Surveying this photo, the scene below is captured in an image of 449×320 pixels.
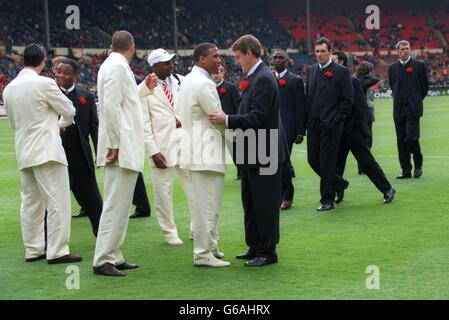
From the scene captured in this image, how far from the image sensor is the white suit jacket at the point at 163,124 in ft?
30.3

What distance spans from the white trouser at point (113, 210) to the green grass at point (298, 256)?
0.84 ft

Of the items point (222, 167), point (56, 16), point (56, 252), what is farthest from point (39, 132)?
point (56, 16)

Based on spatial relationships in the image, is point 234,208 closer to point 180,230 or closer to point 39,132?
point 180,230

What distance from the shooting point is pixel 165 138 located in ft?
30.3

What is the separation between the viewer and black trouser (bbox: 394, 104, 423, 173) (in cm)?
1427

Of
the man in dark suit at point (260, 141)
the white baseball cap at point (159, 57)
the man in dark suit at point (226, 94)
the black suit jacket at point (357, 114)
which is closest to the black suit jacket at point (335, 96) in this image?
the black suit jacket at point (357, 114)

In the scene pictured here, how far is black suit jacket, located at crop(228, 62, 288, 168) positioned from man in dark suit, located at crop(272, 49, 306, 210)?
11.3 feet

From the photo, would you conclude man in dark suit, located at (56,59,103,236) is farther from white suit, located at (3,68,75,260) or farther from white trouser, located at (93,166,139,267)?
white trouser, located at (93,166,139,267)

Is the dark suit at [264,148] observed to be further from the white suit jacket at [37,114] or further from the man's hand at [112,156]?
the white suit jacket at [37,114]

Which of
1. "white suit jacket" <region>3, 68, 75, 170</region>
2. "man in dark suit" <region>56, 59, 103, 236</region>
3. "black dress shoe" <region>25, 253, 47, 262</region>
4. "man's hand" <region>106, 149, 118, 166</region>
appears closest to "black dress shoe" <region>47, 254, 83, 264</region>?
"black dress shoe" <region>25, 253, 47, 262</region>

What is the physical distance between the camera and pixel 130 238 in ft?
31.5

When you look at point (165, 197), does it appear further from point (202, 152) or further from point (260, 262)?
point (260, 262)

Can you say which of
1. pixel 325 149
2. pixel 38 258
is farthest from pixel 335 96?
pixel 38 258
